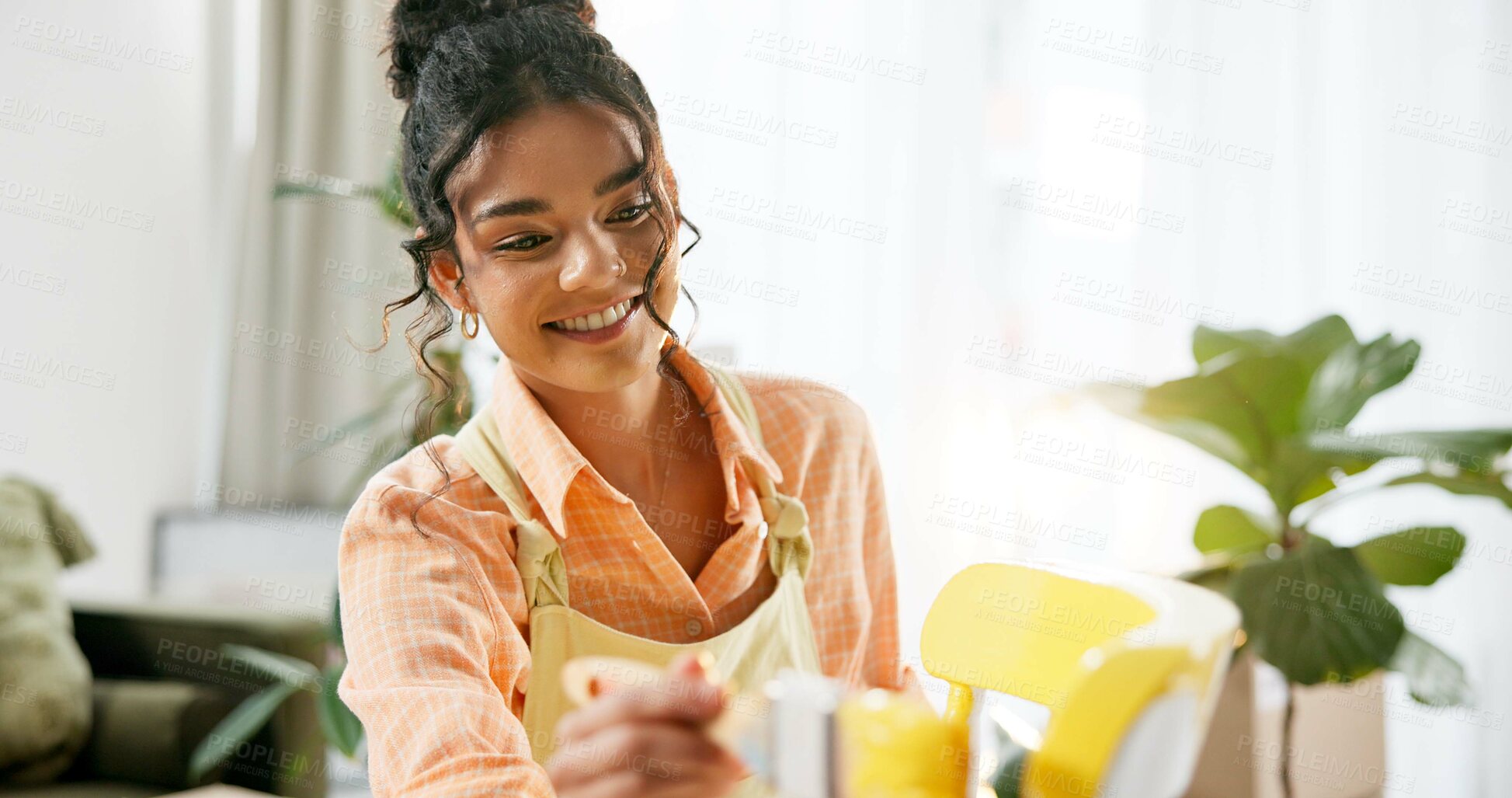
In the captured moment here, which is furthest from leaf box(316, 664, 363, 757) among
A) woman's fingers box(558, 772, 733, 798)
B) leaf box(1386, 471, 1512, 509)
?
leaf box(1386, 471, 1512, 509)

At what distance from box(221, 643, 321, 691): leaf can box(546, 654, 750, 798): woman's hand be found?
123cm

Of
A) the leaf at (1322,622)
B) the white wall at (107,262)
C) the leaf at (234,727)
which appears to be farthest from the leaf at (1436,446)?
the white wall at (107,262)

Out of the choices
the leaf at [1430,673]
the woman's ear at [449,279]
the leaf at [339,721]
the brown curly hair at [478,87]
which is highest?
the brown curly hair at [478,87]

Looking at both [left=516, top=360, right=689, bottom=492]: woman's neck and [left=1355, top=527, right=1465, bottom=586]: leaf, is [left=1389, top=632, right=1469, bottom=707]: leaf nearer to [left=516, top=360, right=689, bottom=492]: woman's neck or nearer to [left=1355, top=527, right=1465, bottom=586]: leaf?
[left=1355, top=527, right=1465, bottom=586]: leaf

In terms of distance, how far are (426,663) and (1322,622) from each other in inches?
34.8

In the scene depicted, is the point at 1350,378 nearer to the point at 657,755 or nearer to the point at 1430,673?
the point at 1430,673

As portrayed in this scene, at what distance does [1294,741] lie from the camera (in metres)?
1.35

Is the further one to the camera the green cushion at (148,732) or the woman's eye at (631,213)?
the green cushion at (148,732)

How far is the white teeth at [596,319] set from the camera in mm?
851

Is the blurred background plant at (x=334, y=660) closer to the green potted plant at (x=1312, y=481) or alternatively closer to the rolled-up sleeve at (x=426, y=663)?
the rolled-up sleeve at (x=426, y=663)

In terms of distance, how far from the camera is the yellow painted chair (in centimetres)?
44

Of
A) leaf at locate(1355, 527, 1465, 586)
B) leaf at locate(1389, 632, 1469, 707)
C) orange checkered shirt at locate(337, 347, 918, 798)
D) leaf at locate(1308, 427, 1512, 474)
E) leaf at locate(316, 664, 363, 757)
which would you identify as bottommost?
leaf at locate(316, 664, 363, 757)

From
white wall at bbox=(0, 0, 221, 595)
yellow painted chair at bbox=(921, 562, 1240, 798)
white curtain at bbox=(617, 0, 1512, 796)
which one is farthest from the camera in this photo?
white wall at bbox=(0, 0, 221, 595)

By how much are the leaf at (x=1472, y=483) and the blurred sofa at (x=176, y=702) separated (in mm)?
1590
